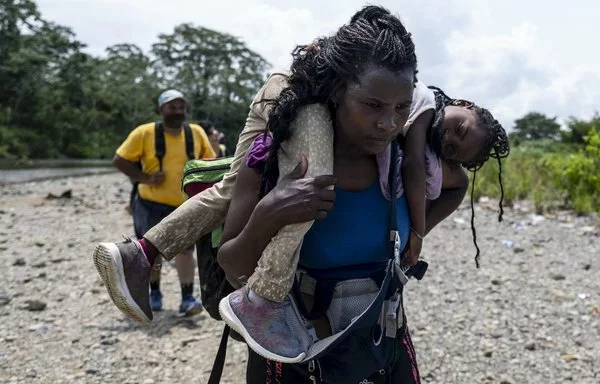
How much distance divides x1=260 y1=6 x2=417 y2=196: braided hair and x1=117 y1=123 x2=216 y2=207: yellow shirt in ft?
12.5

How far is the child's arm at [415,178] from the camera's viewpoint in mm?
1887

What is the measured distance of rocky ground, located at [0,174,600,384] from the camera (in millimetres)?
4809

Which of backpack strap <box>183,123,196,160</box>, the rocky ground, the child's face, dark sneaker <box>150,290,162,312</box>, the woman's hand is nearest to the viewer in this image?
the woman's hand

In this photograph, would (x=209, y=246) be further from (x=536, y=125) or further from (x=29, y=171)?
(x=536, y=125)

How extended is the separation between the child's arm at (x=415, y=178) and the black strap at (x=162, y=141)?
375 cm

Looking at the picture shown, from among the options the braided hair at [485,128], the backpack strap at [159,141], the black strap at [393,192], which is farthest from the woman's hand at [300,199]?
the backpack strap at [159,141]

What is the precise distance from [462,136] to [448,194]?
0.20 meters

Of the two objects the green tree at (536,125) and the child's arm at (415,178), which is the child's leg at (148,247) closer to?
the child's arm at (415,178)

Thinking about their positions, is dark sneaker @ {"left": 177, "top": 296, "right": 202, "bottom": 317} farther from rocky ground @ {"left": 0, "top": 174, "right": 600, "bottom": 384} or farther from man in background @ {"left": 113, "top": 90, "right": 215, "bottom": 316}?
man in background @ {"left": 113, "top": 90, "right": 215, "bottom": 316}

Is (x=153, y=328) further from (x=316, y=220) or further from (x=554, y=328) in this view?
(x=316, y=220)

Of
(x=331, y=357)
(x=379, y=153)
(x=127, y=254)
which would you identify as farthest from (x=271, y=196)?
(x=127, y=254)

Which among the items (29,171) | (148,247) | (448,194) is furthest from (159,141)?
(29,171)

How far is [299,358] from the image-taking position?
1.67 meters

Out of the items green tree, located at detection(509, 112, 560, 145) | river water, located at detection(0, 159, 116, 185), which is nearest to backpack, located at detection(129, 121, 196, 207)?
river water, located at detection(0, 159, 116, 185)
